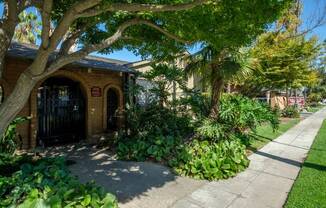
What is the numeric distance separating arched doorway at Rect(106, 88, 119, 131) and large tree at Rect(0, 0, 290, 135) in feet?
18.0

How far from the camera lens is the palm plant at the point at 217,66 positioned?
9016 mm

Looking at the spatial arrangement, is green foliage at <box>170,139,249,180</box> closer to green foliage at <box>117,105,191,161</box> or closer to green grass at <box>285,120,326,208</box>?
green foliage at <box>117,105,191,161</box>

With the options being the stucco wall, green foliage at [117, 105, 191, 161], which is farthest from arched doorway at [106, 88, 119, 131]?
green foliage at [117, 105, 191, 161]

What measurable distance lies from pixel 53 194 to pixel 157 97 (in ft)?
21.9

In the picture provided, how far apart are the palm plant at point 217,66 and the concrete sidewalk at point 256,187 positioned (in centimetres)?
241

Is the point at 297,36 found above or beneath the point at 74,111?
above

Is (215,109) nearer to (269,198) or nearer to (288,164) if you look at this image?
(288,164)

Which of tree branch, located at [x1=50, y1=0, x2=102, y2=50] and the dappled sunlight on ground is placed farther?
the dappled sunlight on ground

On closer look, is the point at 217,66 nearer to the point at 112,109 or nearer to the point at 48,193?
the point at 112,109

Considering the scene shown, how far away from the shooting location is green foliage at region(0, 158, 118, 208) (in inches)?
160

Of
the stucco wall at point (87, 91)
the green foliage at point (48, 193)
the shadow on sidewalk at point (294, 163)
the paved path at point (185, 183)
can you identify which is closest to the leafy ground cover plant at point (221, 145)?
the paved path at point (185, 183)

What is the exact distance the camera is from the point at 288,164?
26.5ft

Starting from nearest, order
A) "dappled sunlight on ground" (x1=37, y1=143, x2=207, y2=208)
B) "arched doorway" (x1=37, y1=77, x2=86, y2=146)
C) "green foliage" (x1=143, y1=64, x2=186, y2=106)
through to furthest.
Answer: "dappled sunlight on ground" (x1=37, y1=143, x2=207, y2=208)
"arched doorway" (x1=37, y1=77, x2=86, y2=146)
"green foliage" (x1=143, y1=64, x2=186, y2=106)

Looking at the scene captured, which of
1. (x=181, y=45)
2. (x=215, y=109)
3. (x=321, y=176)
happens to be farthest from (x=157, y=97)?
(x=321, y=176)
